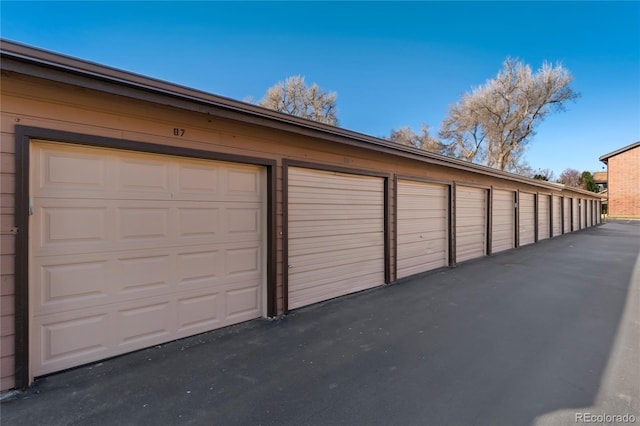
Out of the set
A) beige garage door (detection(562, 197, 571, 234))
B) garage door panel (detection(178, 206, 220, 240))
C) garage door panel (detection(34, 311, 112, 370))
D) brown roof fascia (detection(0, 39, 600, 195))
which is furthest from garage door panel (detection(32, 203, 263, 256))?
beige garage door (detection(562, 197, 571, 234))

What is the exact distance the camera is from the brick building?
30.7 metres

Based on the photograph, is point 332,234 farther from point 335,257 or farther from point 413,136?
point 413,136

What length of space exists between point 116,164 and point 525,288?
686 cm

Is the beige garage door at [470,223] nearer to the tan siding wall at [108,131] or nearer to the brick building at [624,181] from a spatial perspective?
the tan siding wall at [108,131]

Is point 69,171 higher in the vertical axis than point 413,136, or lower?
lower

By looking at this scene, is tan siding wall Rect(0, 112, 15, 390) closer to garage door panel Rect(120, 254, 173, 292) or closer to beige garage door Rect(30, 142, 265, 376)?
beige garage door Rect(30, 142, 265, 376)

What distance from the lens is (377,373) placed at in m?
2.81

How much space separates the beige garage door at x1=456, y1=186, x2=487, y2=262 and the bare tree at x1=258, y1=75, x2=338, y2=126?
13761 mm

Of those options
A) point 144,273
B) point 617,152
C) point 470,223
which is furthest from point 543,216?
point 617,152

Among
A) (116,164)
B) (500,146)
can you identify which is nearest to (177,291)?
(116,164)

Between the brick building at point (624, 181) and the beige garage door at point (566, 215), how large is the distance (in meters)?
19.1

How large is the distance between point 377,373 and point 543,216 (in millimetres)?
16225

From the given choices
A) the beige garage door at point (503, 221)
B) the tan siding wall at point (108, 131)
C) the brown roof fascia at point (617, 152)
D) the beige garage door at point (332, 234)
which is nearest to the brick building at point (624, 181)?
the brown roof fascia at point (617, 152)

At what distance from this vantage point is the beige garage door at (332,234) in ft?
15.6
